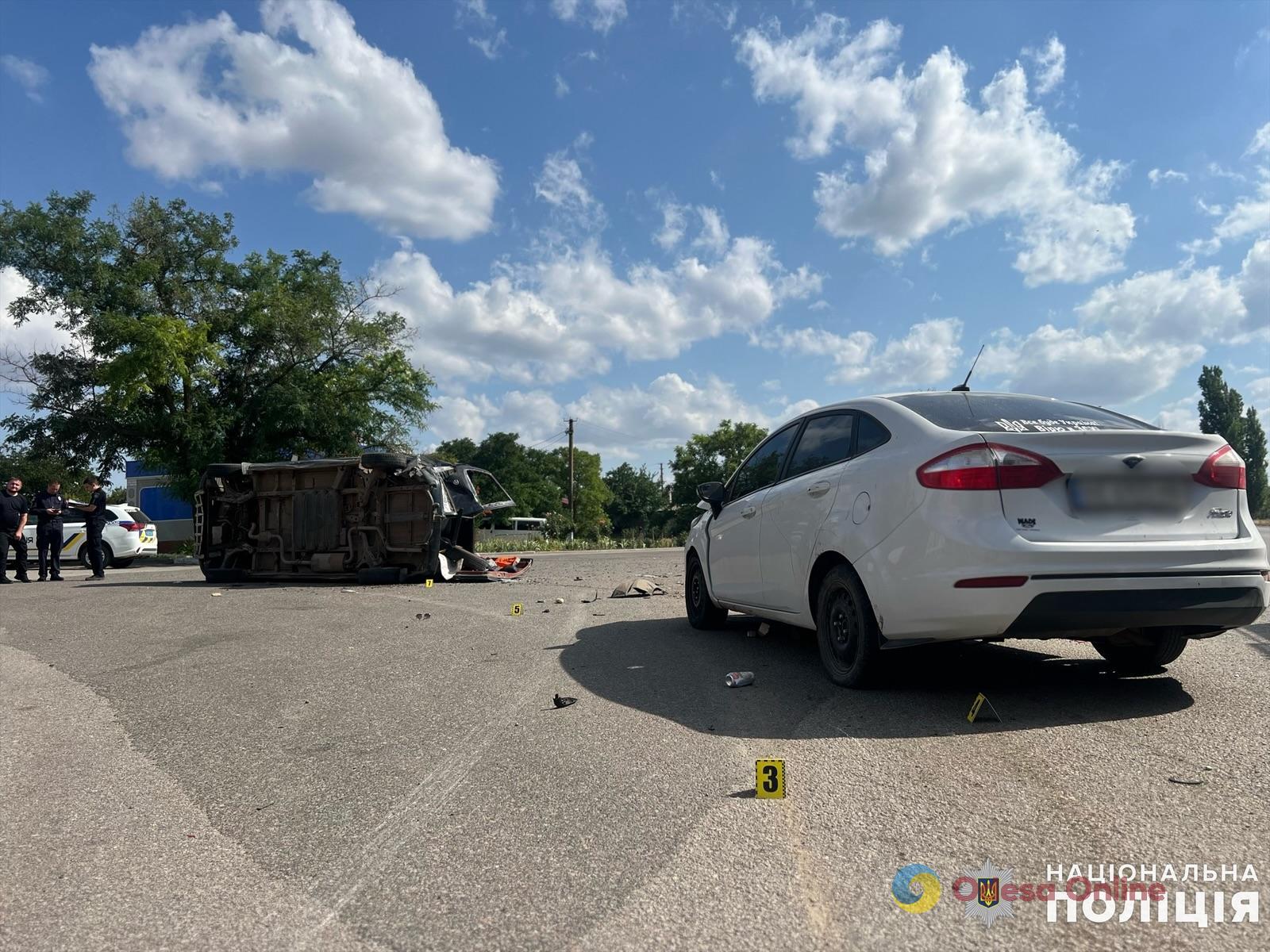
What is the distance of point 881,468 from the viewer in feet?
15.3

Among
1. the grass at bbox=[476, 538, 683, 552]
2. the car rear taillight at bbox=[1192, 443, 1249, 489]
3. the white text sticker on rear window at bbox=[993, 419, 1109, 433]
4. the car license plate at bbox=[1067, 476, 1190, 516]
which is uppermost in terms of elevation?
the white text sticker on rear window at bbox=[993, 419, 1109, 433]

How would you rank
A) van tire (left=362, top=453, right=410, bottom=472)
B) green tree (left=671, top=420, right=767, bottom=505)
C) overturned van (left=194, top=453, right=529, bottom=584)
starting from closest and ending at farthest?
van tire (left=362, top=453, right=410, bottom=472), overturned van (left=194, top=453, right=529, bottom=584), green tree (left=671, top=420, right=767, bottom=505)

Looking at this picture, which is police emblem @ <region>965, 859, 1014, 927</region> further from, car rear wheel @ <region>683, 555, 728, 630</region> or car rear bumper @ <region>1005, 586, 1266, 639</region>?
car rear wheel @ <region>683, 555, 728, 630</region>

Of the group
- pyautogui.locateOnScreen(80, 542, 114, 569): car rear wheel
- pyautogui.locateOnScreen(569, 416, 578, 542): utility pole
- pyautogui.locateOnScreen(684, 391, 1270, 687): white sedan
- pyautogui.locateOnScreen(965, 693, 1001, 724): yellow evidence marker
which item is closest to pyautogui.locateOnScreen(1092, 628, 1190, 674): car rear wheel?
pyautogui.locateOnScreen(684, 391, 1270, 687): white sedan

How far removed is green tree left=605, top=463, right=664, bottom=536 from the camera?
107 m

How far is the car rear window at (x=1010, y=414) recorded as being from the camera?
4.45m

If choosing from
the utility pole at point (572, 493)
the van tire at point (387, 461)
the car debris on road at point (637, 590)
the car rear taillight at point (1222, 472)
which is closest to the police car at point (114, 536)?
the van tire at point (387, 461)

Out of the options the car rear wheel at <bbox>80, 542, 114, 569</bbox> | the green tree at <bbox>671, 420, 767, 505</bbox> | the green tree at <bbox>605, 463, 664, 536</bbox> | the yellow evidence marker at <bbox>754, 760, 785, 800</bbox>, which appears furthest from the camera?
the green tree at <bbox>605, 463, 664, 536</bbox>

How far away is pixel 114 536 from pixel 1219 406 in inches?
2770

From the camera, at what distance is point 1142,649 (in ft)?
16.7

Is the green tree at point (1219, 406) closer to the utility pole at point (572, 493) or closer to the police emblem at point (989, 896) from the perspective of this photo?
the utility pole at point (572, 493)

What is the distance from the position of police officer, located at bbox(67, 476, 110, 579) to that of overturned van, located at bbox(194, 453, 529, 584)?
2057 millimetres

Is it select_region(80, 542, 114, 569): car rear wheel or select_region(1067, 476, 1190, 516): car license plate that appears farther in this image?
select_region(80, 542, 114, 569): car rear wheel

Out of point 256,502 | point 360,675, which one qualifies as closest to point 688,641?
point 360,675
